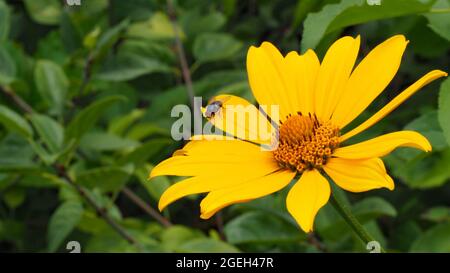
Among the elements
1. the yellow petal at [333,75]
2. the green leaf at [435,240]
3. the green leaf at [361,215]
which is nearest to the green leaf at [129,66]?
the green leaf at [361,215]

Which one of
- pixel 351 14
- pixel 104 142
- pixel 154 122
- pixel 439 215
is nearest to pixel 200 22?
pixel 154 122

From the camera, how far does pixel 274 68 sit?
629 millimetres

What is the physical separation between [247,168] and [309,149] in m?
0.07

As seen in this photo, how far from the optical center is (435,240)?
0.88m

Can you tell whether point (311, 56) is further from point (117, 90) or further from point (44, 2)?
point (44, 2)

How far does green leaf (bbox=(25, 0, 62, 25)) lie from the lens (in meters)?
1.32

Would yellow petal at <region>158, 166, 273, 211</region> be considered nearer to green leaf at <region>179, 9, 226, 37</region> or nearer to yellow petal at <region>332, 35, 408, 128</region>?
yellow petal at <region>332, 35, 408, 128</region>

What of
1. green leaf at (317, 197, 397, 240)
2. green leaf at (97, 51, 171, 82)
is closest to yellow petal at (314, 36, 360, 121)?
green leaf at (317, 197, 397, 240)

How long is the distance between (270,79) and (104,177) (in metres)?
0.41

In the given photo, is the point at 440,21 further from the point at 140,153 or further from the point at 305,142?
the point at 140,153

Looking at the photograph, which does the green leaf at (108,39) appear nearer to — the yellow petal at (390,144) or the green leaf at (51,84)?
the green leaf at (51,84)

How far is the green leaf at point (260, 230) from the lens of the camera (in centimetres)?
93

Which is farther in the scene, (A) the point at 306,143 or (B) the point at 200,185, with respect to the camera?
(A) the point at 306,143

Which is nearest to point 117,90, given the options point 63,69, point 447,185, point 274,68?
point 63,69
